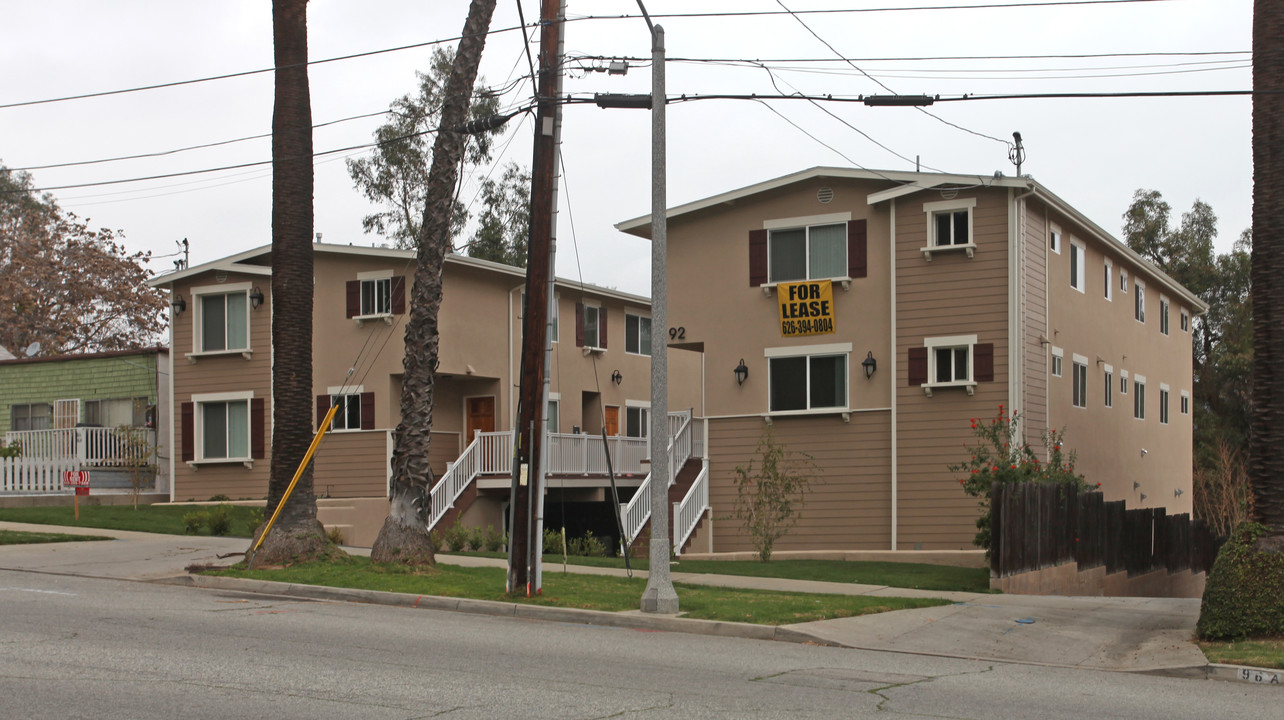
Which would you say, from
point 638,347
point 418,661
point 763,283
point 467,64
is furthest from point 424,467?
point 638,347

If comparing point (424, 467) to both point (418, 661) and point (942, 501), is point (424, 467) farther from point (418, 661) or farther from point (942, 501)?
point (942, 501)

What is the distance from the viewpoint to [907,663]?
11625mm

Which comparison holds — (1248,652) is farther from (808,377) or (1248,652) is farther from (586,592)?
(808,377)

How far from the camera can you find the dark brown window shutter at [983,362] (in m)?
24.7

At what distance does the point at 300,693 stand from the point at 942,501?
18428mm

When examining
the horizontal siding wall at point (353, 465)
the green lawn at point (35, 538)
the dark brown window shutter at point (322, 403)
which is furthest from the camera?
the dark brown window shutter at point (322, 403)

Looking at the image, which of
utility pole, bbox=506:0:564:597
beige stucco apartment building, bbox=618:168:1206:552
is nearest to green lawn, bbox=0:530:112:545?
utility pole, bbox=506:0:564:597

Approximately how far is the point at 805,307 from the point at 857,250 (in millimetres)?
1670

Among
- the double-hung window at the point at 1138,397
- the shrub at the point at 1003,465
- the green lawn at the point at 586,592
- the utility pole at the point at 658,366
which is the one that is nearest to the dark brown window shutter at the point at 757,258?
the shrub at the point at 1003,465

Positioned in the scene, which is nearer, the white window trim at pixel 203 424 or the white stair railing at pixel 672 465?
the white stair railing at pixel 672 465

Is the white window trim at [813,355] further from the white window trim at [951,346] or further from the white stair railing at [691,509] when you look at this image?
the white stair railing at [691,509]

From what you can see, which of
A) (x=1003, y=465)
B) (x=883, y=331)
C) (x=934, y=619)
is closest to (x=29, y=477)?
(x=883, y=331)

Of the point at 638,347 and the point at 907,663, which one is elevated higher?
the point at 638,347

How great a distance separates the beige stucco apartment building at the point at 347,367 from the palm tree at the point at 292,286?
11.4m
